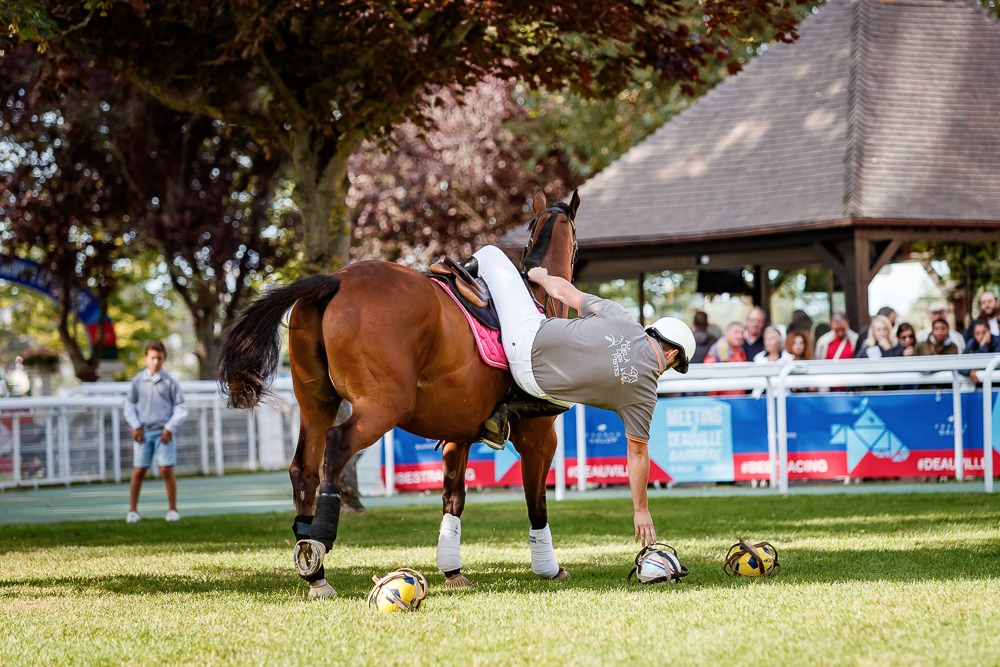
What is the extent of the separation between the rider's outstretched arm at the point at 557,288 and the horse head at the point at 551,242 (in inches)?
14.1

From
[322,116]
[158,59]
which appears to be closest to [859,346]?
[322,116]

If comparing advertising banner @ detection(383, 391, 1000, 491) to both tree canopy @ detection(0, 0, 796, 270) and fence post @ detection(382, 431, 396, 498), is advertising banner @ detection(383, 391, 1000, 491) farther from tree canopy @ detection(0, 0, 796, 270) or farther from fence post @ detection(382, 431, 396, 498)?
tree canopy @ detection(0, 0, 796, 270)

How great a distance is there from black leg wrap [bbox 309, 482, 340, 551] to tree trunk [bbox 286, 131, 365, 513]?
635cm

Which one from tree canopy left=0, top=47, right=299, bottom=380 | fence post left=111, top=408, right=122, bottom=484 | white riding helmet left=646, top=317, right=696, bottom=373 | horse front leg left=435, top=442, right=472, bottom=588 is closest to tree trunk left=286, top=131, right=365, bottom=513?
horse front leg left=435, top=442, right=472, bottom=588

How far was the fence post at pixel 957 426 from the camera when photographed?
13.3 metres

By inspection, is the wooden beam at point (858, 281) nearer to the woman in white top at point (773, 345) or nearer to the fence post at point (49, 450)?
the woman in white top at point (773, 345)

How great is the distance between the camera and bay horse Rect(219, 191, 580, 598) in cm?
662

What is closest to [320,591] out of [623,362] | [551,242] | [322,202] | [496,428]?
[496,428]

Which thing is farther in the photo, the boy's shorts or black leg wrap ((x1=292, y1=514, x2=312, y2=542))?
the boy's shorts

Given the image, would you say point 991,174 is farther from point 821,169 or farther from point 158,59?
point 158,59

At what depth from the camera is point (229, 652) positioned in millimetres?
5211

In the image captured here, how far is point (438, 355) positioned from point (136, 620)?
2117 mm

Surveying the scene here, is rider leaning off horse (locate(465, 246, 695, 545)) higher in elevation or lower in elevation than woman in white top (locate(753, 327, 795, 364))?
lower

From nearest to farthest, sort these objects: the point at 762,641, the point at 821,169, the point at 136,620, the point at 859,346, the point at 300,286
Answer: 1. the point at 762,641
2. the point at 136,620
3. the point at 300,286
4. the point at 859,346
5. the point at 821,169
